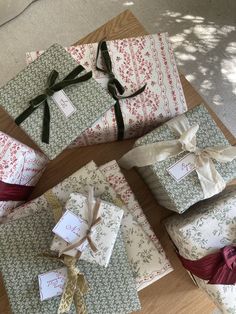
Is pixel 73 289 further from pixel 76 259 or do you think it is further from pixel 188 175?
pixel 188 175

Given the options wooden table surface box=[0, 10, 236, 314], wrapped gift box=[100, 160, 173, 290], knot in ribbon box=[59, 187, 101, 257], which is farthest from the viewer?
wooden table surface box=[0, 10, 236, 314]

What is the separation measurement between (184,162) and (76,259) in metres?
0.37

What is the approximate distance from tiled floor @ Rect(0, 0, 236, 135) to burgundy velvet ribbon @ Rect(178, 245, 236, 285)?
1.03 m

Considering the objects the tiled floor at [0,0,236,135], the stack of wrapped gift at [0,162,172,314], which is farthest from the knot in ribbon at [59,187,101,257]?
the tiled floor at [0,0,236,135]

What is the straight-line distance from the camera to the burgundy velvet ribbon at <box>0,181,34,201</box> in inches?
38.8

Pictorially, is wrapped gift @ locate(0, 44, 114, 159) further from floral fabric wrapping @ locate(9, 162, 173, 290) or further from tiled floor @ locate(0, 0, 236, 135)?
tiled floor @ locate(0, 0, 236, 135)

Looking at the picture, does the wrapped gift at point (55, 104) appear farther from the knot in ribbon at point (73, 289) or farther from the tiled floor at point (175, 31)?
the tiled floor at point (175, 31)

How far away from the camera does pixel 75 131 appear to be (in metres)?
0.96

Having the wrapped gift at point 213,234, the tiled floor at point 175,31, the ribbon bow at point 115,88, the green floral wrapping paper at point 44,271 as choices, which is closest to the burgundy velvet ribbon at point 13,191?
the green floral wrapping paper at point 44,271

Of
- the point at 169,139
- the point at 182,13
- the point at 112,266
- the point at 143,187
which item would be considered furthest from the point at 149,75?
the point at 182,13

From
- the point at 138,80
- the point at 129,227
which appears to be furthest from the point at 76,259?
the point at 138,80

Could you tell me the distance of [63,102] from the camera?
0.97 metres

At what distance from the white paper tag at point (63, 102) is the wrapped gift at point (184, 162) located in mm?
206

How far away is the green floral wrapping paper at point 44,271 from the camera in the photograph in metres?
0.92
